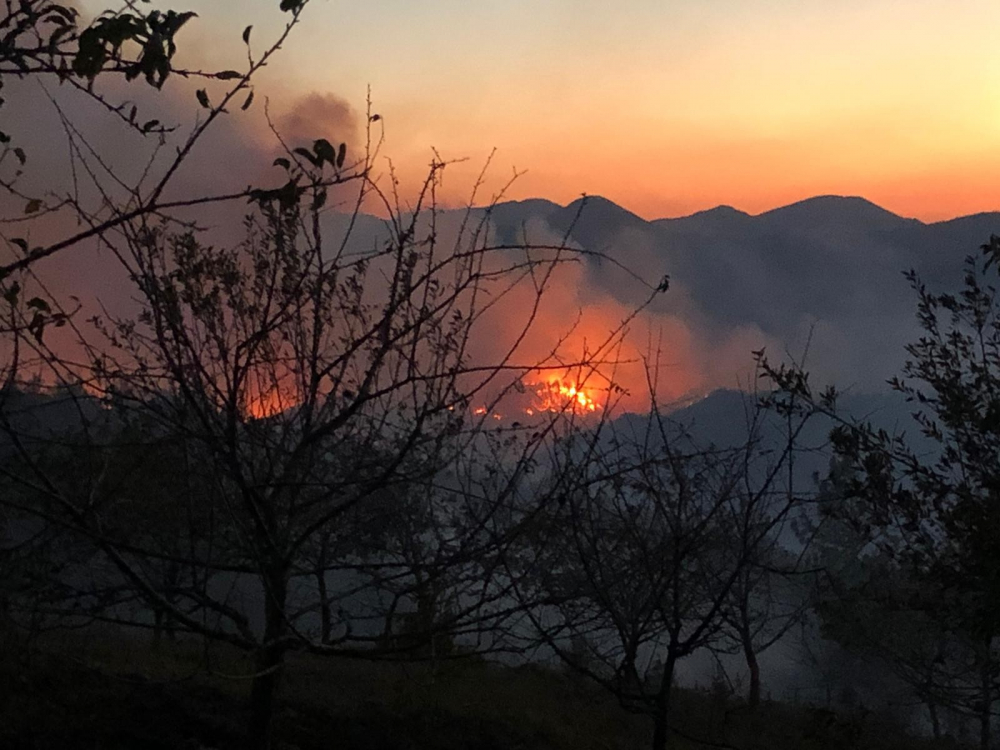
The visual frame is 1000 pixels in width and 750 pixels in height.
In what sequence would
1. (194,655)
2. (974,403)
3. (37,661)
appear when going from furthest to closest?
(194,655) → (37,661) → (974,403)

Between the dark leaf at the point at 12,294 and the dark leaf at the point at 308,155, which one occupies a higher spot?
the dark leaf at the point at 308,155

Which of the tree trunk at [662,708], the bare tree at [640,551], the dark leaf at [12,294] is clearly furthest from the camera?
the tree trunk at [662,708]

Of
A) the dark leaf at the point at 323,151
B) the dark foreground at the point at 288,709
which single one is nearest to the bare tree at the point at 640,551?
the dark foreground at the point at 288,709

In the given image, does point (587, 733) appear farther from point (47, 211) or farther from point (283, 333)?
point (47, 211)

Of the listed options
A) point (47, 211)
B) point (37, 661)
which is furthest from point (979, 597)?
point (37, 661)

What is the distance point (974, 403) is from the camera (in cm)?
695

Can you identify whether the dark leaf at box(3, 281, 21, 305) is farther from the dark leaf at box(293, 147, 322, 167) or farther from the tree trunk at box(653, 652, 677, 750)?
the tree trunk at box(653, 652, 677, 750)

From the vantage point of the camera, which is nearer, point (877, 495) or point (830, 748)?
point (877, 495)

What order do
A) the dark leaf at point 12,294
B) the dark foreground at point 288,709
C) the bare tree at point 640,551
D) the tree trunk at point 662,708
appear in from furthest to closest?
the dark foreground at point 288,709, the tree trunk at point 662,708, the bare tree at point 640,551, the dark leaf at point 12,294

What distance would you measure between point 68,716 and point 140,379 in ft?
15.5

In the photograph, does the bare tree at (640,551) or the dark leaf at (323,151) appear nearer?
the dark leaf at (323,151)

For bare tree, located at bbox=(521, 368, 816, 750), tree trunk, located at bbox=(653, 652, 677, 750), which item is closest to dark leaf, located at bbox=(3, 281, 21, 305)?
bare tree, located at bbox=(521, 368, 816, 750)

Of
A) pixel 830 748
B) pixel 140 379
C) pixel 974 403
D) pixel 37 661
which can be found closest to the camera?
pixel 140 379

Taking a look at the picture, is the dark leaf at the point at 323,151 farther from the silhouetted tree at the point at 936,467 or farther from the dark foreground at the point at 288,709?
the silhouetted tree at the point at 936,467
